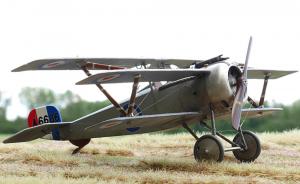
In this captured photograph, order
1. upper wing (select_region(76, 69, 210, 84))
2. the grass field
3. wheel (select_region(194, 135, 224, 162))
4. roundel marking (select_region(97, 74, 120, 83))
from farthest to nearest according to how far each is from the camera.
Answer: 1. wheel (select_region(194, 135, 224, 162))
2. roundel marking (select_region(97, 74, 120, 83))
3. upper wing (select_region(76, 69, 210, 84))
4. the grass field

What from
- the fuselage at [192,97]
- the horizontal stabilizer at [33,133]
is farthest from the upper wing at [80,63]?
the horizontal stabilizer at [33,133]

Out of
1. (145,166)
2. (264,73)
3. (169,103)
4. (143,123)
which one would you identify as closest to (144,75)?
(143,123)

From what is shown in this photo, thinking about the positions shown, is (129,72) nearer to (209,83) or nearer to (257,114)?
(209,83)

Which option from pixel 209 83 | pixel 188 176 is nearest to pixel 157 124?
pixel 209 83

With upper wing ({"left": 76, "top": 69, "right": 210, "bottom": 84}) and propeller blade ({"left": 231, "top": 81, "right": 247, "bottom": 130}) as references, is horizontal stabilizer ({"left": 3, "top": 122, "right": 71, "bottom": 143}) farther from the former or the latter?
propeller blade ({"left": 231, "top": 81, "right": 247, "bottom": 130})

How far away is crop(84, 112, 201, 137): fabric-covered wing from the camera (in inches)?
468

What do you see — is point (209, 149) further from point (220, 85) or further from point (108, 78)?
point (108, 78)

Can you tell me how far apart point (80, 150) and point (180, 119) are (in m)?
5.17

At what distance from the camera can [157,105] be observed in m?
13.3

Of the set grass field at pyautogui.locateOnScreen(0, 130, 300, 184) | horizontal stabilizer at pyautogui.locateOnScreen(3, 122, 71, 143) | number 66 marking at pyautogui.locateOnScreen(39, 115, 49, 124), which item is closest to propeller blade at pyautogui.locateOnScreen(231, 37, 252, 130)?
grass field at pyautogui.locateOnScreen(0, 130, 300, 184)

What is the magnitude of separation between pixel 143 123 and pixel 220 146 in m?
1.91

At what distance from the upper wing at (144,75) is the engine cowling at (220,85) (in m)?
0.23

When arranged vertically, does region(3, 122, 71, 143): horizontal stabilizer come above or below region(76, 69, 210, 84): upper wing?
below

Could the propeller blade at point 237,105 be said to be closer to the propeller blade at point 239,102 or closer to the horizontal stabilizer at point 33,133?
the propeller blade at point 239,102
